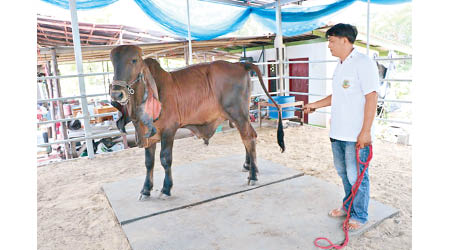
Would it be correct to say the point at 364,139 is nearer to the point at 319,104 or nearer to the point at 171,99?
the point at 319,104

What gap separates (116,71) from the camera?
94.0 inches

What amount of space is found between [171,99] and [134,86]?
0.38m

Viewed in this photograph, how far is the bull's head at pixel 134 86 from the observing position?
2375mm

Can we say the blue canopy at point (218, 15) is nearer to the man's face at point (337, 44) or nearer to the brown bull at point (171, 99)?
the brown bull at point (171, 99)

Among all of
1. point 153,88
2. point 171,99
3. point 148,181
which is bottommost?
point 148,181

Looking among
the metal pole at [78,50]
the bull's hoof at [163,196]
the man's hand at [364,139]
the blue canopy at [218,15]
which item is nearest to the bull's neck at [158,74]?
the bull's hoof at [163,196]

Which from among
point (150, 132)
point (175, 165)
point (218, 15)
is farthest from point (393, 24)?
point (150, 132)

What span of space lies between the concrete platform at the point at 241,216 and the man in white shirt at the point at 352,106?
0.33 meters

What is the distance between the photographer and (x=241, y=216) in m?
2.42

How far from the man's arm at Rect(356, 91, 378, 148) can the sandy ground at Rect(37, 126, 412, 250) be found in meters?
0.70

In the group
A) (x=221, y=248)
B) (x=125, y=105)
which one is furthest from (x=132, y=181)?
(x=221, y=248)

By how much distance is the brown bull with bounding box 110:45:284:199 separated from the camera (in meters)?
2.44

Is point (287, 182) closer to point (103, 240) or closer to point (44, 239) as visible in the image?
point (103, 240)

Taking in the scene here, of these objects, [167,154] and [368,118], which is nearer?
[368,118]
